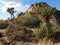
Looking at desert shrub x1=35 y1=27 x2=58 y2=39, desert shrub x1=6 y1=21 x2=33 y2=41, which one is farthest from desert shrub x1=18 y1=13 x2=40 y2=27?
desert shrub x1=35 y1=27 x2=58 y2=39

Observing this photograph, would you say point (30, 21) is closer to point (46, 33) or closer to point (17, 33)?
point (17, 33)

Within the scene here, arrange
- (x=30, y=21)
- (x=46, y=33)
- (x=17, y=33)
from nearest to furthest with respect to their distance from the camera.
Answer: (x=46, y=33) → (x=17, y=33) → (x=30, y=21)

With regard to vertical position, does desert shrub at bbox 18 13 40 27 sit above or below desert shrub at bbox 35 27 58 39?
above

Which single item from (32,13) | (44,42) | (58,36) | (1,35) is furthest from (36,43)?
(32,13)

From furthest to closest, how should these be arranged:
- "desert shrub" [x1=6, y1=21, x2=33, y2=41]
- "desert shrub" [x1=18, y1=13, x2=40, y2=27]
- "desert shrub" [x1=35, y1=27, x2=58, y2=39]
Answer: "desert shrub" [x1=18, y1=13, x2=40, y2=27] < "desert shrub" [x1=6, y1=21, x2=33, y2=41] < "desert shrub" [x1=35, y1=27, x2=58, y2=39]

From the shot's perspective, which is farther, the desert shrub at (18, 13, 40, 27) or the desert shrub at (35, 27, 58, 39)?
the desert shrub at (18, 13, 40, 27)

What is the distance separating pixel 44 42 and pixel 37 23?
28.1 ft

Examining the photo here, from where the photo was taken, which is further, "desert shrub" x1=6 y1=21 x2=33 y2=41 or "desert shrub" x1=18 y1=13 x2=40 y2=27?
"desert shrub" x1=18 y1=13 x2=40 y2=27

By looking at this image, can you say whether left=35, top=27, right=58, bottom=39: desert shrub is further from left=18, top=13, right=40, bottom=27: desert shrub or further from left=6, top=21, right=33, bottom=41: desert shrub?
left=18, top=13, right=40, bottom=27: desert shrub

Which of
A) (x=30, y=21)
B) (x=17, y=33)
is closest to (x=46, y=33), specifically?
(x=17, y=33)

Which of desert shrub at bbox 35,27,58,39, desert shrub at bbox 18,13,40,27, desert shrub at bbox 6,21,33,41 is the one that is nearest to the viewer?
desert shrub at bbox 35,27,58,39

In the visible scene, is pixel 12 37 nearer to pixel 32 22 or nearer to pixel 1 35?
pixel 1 35

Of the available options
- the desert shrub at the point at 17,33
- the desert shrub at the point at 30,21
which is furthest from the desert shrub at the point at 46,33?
the desert shrub at the point at 30,21

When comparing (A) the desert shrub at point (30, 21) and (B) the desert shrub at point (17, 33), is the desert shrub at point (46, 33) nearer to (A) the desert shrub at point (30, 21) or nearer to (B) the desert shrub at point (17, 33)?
(B) the desert shrub at point (17, 33)
